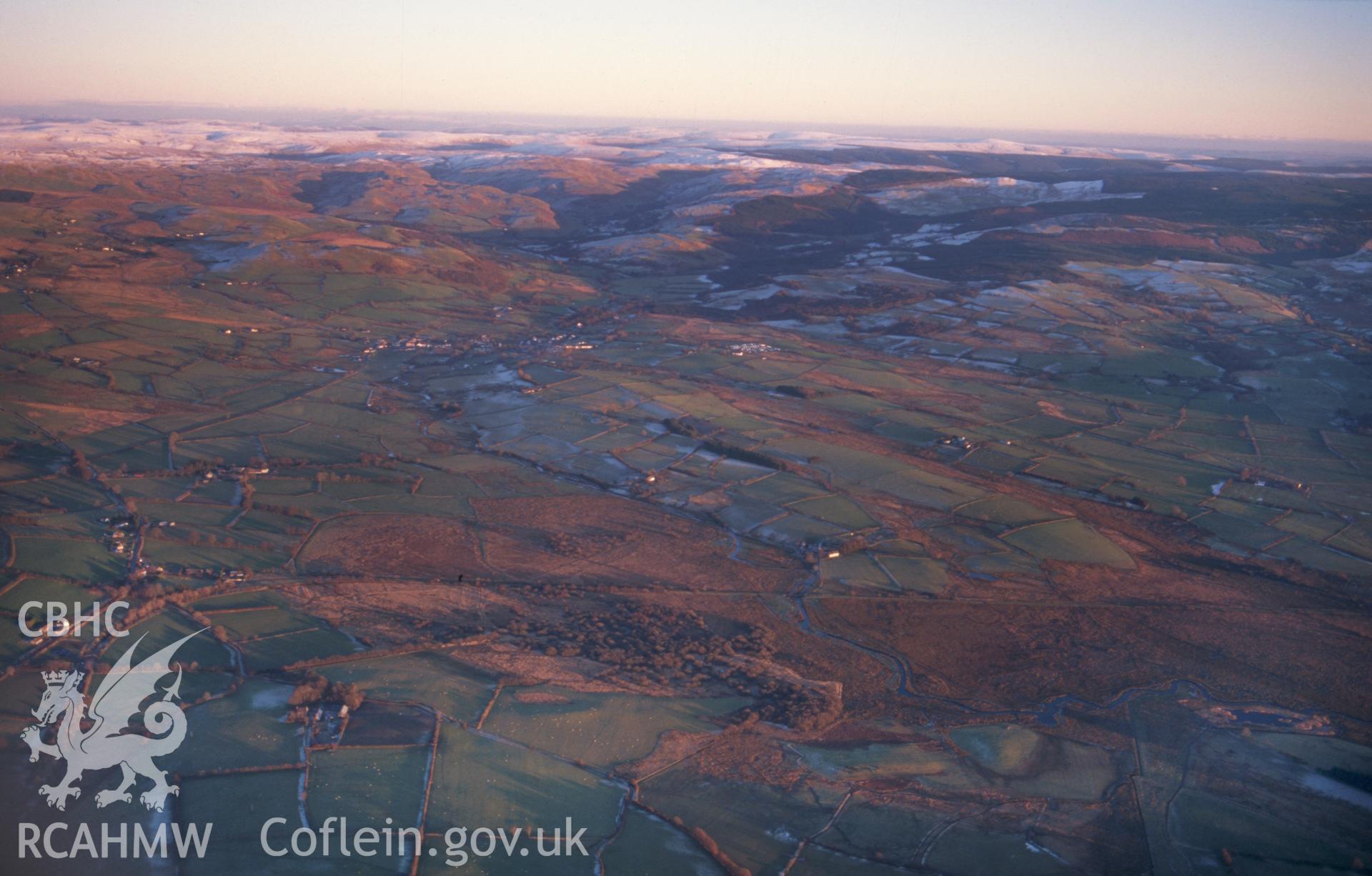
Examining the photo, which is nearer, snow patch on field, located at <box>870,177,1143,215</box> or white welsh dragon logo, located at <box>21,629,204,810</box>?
white welsh dragon logo, located at <box>21,629,204,810</box>

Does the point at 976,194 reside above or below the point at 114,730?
above

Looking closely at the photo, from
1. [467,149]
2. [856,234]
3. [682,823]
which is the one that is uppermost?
[467,149]

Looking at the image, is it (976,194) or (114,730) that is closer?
(114,730)

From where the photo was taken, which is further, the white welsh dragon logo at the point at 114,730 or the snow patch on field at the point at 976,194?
the snow patch on field at the point at 976,194

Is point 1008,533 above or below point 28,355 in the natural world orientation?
below

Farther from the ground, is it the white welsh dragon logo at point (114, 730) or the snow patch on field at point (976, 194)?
the snow patch on field at point (976, 194)

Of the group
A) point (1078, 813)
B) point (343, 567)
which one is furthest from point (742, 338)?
point (1078, 813)

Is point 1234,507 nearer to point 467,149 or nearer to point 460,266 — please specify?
point 460,266

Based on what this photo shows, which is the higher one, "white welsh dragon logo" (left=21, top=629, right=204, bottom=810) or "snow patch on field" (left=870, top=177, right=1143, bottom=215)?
"snow patch on field" (left=870, top=177, right=1143, bottom=215)
